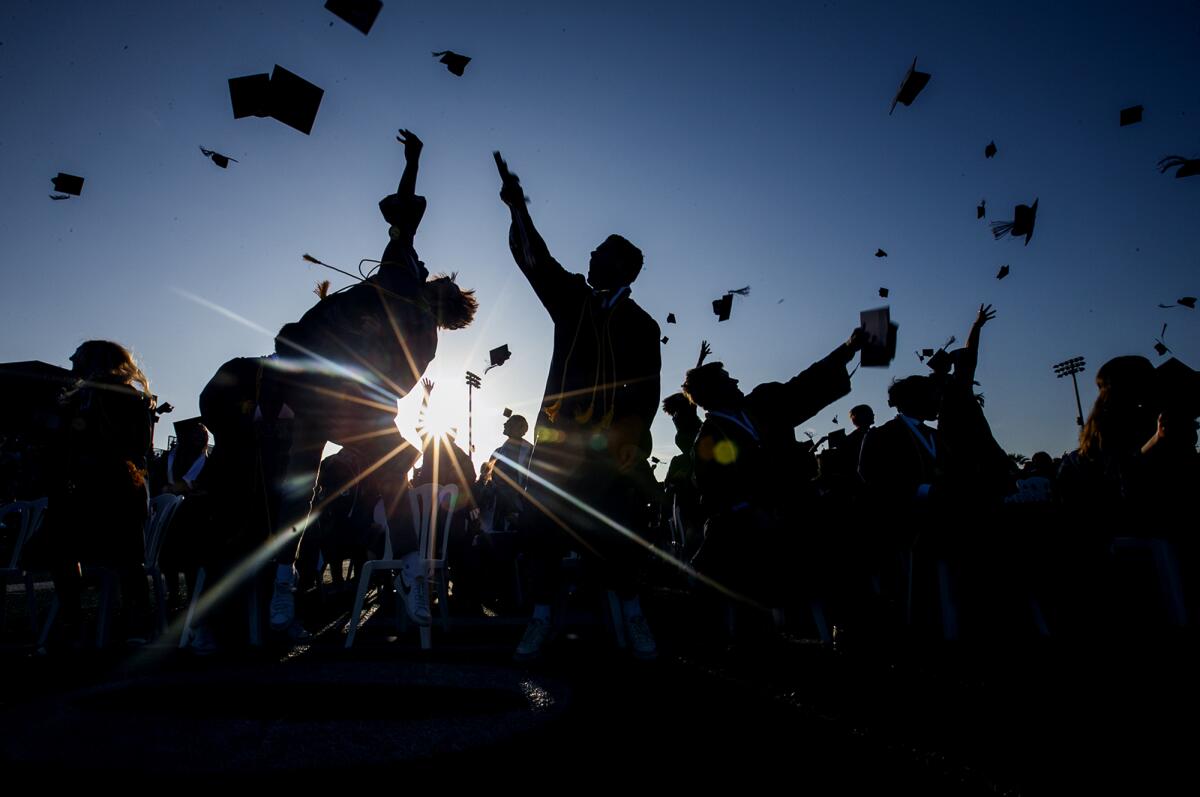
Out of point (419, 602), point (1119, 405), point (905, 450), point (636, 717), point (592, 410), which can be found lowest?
point (636, 717)

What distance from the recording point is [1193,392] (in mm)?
3672

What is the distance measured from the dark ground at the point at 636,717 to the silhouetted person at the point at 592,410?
20.7 inches

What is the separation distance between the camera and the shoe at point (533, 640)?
117 inches

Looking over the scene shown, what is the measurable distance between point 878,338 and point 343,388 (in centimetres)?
291

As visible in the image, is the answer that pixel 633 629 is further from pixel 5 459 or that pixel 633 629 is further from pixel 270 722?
pixel 5 459

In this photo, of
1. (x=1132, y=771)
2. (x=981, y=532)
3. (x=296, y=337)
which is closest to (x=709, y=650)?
(x=981, y=532)

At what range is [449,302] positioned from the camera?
13.6 feet

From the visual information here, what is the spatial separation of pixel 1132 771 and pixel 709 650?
210cm

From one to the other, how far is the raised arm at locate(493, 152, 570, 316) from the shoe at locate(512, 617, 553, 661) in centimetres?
158

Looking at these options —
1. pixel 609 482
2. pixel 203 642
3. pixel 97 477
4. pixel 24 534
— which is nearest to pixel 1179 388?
pixel 609 482

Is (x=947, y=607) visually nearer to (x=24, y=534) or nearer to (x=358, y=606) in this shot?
(x=358, y=606)

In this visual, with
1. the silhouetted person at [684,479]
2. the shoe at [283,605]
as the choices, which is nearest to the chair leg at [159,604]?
the shoe at [283,605]

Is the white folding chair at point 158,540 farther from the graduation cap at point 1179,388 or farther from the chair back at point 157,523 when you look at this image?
the graduation cap at point 1179,388

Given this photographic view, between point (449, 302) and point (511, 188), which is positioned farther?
point (449, 302)
